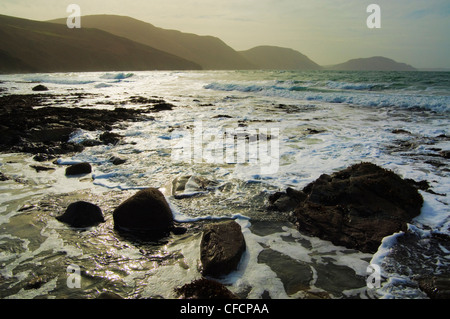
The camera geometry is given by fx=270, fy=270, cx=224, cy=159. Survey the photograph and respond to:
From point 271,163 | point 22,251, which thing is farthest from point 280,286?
Result: point 271,163

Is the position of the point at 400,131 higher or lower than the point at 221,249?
higher

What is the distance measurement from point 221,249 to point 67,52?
11204 cm

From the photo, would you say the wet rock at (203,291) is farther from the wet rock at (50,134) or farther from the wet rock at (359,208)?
the wet rock at (50,134)

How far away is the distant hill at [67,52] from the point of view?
80.0 m

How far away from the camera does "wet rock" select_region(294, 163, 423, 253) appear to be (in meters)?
4.00

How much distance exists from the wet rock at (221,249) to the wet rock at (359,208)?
4.10 feet

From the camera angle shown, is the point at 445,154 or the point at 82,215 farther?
the point at 445,154

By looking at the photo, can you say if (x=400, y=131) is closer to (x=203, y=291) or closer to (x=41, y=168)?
(x=203, y=291)

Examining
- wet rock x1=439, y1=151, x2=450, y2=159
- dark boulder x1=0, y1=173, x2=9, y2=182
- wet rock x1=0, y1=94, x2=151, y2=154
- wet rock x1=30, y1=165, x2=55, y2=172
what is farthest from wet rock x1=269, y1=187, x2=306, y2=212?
wet rock x1=0, y1=94, x2=151, y2=154

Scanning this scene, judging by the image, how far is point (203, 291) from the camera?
286cm

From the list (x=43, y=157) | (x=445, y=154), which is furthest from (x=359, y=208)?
(x=43, y=157)

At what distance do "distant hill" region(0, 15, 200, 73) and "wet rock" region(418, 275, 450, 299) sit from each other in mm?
91060

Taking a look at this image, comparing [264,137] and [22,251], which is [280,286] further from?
[264,137]

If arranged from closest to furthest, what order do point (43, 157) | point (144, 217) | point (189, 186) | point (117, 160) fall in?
point (144, 217), point (189, 186), point (117, 160), point (43, 157)
